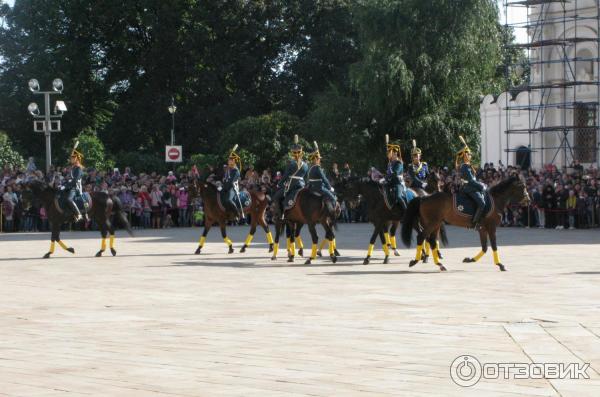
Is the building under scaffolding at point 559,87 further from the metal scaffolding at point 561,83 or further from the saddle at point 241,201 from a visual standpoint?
the saddle at point 241,201

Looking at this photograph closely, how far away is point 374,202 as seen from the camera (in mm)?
24062

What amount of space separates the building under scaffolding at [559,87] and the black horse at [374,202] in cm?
2883

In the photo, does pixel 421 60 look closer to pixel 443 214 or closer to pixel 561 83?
pixel 561 83

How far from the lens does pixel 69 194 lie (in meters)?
26.8

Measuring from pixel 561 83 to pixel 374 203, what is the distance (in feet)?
97.1

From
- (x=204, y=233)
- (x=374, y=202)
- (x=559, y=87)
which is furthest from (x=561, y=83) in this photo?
(x=374, y=202)

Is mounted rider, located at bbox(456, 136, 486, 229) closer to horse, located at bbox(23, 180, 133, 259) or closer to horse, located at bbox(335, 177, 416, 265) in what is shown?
horse, located at bbox(335, 177, 416, 265)

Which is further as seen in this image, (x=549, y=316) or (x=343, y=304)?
(x=343, y=304)

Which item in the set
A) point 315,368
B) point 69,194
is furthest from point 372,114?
point 315,368

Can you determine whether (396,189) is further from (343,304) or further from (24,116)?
(24,116)

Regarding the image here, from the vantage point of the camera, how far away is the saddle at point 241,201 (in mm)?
27438

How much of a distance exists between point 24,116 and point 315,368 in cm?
5751

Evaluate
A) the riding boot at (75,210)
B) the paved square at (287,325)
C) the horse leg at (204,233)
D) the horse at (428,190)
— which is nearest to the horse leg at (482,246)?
the paved square at (287,325)

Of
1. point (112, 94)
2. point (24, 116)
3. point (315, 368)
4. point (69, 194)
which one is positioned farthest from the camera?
point (112, 94)
